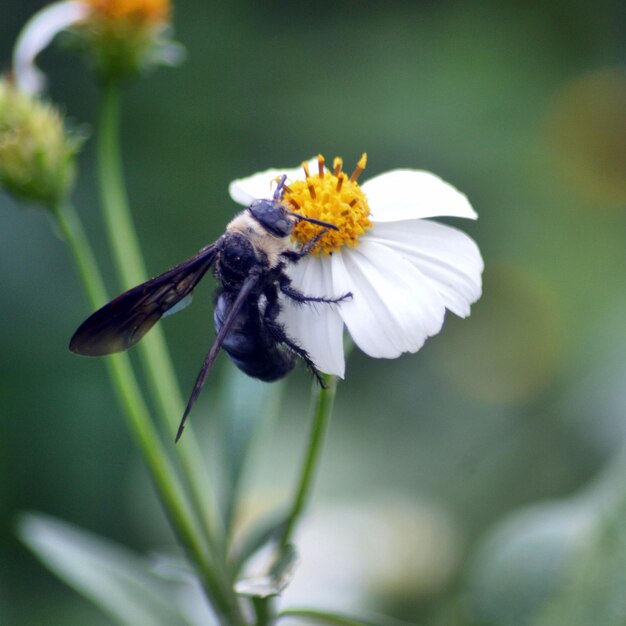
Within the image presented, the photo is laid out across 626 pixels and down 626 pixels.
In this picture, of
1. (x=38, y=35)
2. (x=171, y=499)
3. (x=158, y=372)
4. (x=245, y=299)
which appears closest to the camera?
(x=245, y=299)

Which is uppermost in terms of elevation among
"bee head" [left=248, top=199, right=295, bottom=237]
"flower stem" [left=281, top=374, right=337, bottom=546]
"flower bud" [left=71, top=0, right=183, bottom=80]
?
"flower bud" [left=71, top=0, right=183, bottom=80]

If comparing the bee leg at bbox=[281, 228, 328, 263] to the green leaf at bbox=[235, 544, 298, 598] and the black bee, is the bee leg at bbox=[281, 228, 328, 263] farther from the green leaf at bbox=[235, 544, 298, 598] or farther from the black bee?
the green leaf at bbox=[235, 544, 298, 598]

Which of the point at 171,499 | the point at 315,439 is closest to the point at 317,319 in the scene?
the point at 315,439

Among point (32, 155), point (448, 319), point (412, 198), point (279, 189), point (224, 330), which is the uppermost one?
point (448, 319)

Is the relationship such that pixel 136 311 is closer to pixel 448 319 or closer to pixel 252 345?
pixel 252 345

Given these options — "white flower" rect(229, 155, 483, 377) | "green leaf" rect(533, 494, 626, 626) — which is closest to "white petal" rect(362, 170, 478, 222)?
"white flower" rect(229, 155, 483, 377)

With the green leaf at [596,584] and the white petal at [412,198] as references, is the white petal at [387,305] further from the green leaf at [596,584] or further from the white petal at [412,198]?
the green leaf at [596,584]

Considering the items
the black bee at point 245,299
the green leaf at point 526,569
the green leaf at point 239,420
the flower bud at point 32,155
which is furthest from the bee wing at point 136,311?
the green leaf at point 526,569
